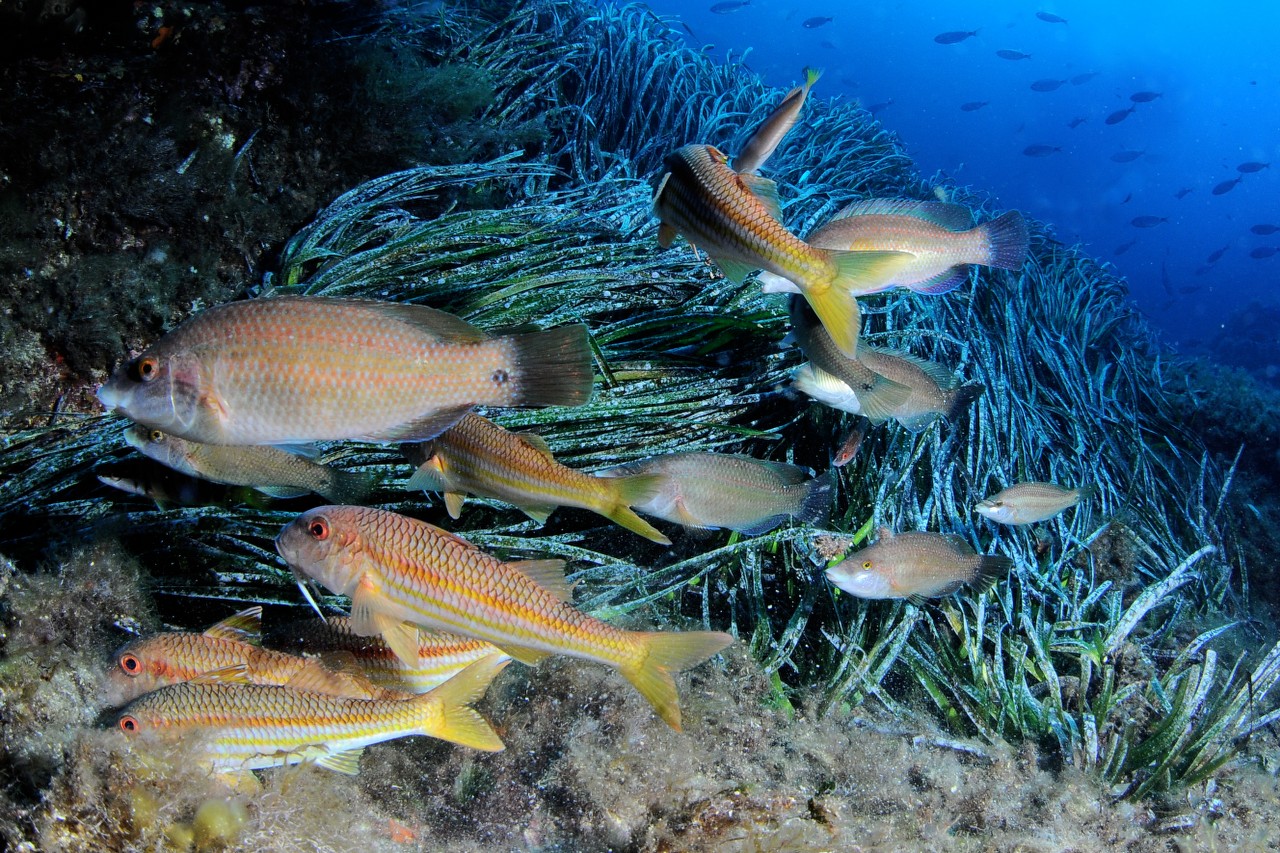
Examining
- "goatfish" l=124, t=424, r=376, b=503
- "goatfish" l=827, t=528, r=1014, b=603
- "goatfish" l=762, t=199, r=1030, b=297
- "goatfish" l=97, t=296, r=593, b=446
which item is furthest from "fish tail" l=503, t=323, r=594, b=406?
"goatfish" l=827, t=528, r=1014, b=603

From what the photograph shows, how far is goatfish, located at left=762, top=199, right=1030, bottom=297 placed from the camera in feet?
9.89

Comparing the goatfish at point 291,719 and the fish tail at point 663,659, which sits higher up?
the fish tail at point 663,659

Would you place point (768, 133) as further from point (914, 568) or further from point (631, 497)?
point (914, 568)

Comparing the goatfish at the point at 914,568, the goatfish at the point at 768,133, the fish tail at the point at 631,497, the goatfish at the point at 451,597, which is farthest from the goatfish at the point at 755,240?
the goatfish at the point at 914,568

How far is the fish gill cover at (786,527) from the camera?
132 inches

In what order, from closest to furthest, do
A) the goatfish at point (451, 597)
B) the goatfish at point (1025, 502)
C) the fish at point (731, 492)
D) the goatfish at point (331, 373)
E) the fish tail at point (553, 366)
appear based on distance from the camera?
the goatfish at point (331, 373) < the fish tail at point (553, 366) < the goatfish at point (451, 597) < the fish at point (731, 492) < the goatfish at point (1025, 502)

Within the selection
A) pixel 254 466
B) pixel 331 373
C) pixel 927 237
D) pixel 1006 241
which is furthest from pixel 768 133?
pixel 254 466

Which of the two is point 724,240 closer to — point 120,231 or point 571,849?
point 571,849

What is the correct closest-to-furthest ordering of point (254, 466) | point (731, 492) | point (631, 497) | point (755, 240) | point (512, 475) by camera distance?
point (755, 240) → point (512, 475) → point (631, 497) → point (254, 466) → point (731, 492)

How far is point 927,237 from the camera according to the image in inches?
119

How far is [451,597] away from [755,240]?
157 centimetres

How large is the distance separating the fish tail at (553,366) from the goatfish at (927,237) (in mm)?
1426

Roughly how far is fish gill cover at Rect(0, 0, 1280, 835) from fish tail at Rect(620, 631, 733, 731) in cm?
129

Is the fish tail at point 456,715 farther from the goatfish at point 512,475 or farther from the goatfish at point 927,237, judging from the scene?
the goatfish at point 927,237
